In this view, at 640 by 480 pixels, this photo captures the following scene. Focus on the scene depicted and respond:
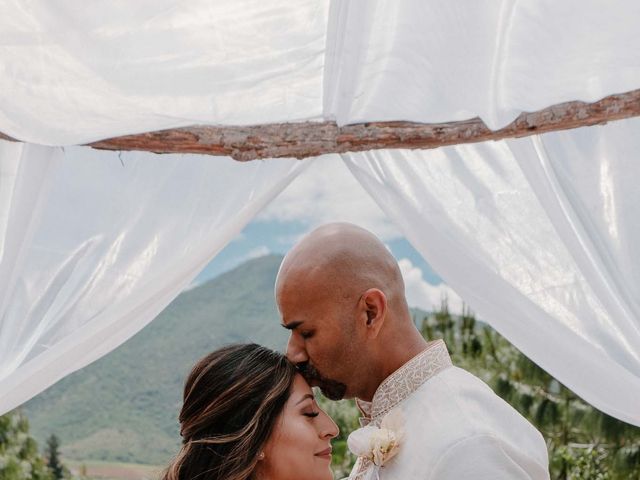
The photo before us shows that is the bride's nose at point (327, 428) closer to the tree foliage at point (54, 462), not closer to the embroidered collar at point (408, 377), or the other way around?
the embroidered collar at point (408, 377)

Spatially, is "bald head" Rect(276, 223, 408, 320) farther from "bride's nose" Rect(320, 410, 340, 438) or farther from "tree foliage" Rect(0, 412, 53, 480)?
"tree foliage" Rect(0, 412, 53, 480)

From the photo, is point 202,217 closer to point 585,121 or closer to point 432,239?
point 432,239

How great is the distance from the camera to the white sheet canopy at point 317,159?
225cm

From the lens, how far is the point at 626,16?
84.2 inches

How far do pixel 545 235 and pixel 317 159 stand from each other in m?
0.67

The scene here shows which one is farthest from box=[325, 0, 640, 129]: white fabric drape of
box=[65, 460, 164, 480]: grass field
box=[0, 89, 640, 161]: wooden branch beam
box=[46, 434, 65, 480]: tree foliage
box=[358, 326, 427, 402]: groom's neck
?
box=[65, 460, 164, 480]: grass field

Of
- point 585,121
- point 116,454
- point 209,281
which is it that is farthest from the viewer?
point 209,281

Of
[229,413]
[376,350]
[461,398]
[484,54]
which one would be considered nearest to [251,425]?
[229,413]

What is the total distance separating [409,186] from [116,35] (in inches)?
34.3

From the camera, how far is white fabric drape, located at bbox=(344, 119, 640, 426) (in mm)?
2475

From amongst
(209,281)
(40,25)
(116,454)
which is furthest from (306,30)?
(209,281)

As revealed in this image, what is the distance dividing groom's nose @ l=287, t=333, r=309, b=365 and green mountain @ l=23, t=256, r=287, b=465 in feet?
28.5

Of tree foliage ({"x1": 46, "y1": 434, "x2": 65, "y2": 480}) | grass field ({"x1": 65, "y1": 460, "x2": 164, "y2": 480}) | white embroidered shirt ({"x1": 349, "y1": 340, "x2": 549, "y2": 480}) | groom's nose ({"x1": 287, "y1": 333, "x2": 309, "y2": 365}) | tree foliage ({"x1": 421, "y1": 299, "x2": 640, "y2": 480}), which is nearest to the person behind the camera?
white embroidered shirt ({"x1": 349, "y1": 340, "x2": 549, "y2": 480})

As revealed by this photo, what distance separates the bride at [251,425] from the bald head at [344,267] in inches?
9.5
